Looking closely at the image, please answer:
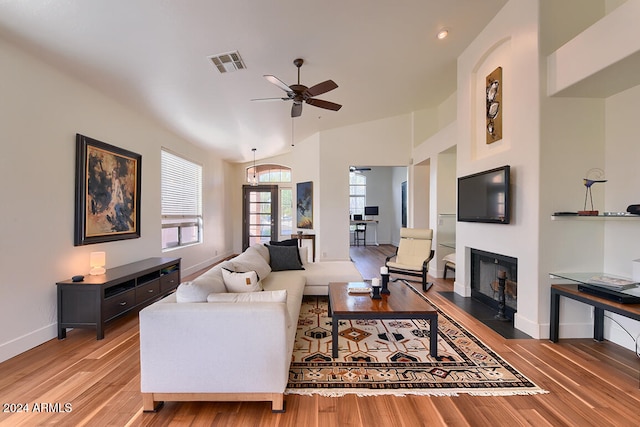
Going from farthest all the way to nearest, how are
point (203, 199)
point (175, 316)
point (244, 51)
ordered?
point (203, 199), point (244, 51), point (175, 316)

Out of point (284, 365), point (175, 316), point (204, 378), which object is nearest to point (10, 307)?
point (175, 316)

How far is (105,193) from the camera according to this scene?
3539 millimetres

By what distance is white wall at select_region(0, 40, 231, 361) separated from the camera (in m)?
2.50

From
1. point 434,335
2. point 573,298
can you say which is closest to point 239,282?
point 434,335

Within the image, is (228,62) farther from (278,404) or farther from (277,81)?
(278,404)

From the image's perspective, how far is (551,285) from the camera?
113 inches

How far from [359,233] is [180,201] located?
294 inches

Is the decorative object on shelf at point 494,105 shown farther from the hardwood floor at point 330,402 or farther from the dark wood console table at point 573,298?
the hardwood floor at point 330,402

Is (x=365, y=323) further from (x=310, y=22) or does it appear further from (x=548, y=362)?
(x=310, y=22)

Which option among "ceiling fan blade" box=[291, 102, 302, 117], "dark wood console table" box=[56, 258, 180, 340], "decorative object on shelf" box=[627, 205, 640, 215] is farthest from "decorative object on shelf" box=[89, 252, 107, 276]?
"decorative object on shelf" box=[627, 205, 640, 215]

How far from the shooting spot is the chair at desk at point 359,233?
1107 centimetres

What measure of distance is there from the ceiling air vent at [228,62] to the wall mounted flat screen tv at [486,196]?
322 cm

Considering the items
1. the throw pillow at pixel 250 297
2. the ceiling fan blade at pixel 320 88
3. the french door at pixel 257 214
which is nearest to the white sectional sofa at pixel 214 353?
the throw pillow at pixel 250 297

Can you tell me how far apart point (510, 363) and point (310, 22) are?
3664mm
